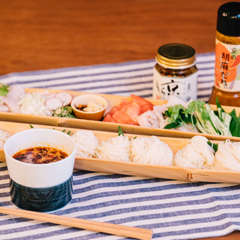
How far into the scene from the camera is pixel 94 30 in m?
2.31

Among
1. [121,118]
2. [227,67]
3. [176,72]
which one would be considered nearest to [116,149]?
[121,118]

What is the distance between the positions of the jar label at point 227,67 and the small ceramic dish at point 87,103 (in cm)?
44

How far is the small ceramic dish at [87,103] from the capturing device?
57.4 inches

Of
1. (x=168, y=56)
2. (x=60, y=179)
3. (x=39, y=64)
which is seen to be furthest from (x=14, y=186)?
(x=39, y=64)

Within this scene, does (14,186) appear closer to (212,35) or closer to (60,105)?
(60,105)

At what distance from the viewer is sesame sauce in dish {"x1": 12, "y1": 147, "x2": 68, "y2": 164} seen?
1117 mm

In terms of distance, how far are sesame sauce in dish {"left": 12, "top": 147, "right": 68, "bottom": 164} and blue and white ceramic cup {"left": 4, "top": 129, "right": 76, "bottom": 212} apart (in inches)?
0.5

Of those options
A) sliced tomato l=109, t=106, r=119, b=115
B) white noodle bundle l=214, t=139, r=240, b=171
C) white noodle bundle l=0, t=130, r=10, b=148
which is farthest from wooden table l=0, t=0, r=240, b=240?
white noodle bundle l=214, t=139, r=240, b=171

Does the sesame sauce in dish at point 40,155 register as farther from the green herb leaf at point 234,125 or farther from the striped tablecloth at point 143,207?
the green herb leaf at point 234,125

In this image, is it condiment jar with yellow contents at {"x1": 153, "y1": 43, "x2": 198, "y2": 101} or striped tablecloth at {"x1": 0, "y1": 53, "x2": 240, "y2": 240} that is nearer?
striped tablecloth at {"x1": 0, "y1": 53, "x2": 240, "y2": 240}

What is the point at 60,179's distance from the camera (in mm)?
1079

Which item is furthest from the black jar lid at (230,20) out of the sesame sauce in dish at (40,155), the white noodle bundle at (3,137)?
the white noodle bundle at (3,137)

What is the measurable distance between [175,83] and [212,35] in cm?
85

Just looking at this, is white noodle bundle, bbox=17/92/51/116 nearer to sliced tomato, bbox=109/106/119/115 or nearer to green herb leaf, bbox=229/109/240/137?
sliced tomato, bbox=109/106/119/115
